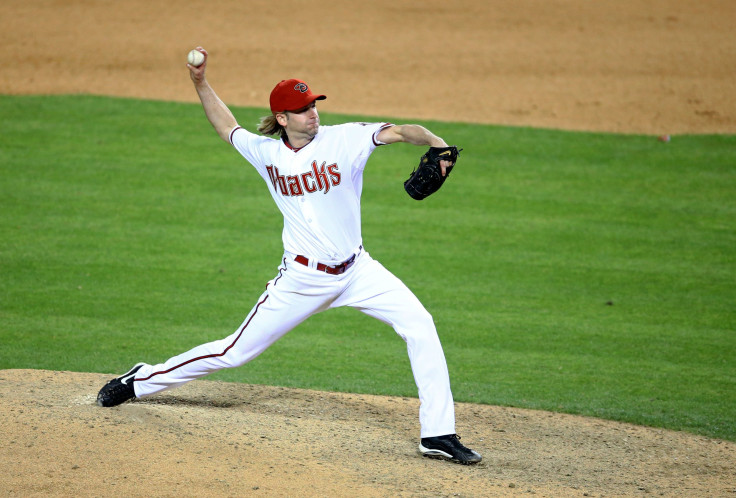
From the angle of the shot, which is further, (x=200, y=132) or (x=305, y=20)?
(x=305, y=20)

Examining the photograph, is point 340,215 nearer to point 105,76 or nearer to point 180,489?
point 180,489

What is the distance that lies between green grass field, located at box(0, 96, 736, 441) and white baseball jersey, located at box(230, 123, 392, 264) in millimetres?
1647

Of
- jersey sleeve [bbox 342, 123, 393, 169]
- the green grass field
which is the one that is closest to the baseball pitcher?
jersey sleeve [bbox 342, 123, 393, 169]

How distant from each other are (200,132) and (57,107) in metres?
2.30

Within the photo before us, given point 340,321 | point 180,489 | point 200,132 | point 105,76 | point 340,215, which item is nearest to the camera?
point 180,489

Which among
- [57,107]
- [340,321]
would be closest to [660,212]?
[340,321]

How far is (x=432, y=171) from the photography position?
4.35m

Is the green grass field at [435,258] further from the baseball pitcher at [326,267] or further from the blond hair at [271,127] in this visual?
the blond hair at [271,127]

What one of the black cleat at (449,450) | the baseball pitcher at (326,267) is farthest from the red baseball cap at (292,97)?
the black cleat at (449,450)

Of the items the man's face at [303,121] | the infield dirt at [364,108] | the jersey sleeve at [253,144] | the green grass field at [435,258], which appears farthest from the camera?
the green grass field at [435,258]

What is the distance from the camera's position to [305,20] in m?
16.5

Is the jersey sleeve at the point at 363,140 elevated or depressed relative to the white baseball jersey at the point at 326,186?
elevated

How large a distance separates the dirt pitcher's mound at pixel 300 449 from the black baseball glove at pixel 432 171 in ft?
4.77

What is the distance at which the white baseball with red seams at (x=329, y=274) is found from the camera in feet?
15.3
